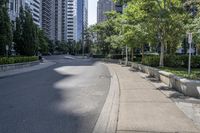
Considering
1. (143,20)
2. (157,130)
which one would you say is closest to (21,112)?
(157,130)

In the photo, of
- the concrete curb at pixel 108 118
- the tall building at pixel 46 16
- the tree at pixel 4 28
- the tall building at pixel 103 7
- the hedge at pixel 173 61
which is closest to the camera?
the concrete curb at pixel 108 118

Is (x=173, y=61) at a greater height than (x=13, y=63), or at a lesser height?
greater

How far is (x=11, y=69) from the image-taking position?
100.0 ft

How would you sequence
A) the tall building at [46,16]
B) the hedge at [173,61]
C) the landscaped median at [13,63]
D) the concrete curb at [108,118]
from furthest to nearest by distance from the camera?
the tall building at [46,16] < the landscaped median at [13,63] < the hedge at [173,61] < the concrete curb at [108,118]

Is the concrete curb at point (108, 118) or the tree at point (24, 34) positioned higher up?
the tree at point (24, 34)

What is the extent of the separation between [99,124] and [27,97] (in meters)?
5.02

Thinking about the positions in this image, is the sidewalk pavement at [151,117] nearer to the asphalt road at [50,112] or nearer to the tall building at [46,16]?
the asphalt road at [50,112]

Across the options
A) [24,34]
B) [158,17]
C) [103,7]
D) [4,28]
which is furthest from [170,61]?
[103,7]

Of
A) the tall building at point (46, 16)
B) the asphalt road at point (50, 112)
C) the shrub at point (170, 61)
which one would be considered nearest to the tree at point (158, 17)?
the shrub at point (170, 61)

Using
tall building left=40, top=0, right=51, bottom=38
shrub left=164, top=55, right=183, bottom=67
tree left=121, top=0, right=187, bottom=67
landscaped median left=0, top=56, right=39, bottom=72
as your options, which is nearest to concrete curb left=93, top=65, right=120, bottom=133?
tree left=121, top=0, right=187, bottom=67

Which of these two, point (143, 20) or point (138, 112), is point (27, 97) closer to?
point (138, 112)

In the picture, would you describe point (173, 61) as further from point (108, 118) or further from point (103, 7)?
point (103, 7)

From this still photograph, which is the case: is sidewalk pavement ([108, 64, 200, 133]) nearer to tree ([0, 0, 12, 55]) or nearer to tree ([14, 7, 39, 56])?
tree ([0, 0, 12, 55])

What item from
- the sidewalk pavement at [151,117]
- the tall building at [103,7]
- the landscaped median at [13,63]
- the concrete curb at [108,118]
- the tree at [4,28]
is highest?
the tall building at [103,7]
